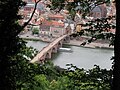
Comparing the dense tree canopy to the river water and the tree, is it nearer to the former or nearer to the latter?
the tree

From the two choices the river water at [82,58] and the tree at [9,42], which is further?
the river water at [82,58]

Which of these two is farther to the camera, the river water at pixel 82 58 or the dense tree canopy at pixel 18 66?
the river water at pixel 82 58

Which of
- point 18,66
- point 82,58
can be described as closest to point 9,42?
point 18,66

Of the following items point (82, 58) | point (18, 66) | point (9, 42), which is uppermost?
point (9, 42)

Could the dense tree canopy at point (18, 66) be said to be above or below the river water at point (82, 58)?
above

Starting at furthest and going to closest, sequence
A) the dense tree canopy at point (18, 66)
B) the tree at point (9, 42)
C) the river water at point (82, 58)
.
A: the river water at point (82, 58) < the tree at point (9, 42) < the dense tree canopy at point (18, 66)

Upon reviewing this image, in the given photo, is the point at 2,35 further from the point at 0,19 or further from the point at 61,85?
the point at 61,85

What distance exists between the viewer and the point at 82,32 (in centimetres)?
126

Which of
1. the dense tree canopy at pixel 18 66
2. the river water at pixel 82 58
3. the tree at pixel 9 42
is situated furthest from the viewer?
the river water at pixel 82 58

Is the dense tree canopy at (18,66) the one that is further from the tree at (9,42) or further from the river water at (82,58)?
the river water at (82,58)

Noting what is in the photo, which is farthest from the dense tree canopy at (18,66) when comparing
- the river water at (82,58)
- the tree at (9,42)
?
the river water at (82,58)

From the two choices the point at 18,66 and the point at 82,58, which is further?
the point at 82,58

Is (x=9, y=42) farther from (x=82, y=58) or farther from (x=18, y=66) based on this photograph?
(x=82, y=58)

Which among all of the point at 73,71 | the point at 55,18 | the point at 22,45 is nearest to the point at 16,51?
the point at 22,45
